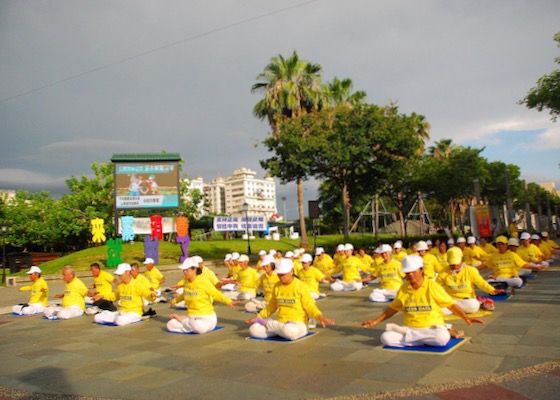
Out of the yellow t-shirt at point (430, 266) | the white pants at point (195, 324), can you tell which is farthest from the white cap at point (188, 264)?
the yellow t-shirt at point (430, 266)

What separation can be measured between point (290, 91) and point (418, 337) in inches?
A: 1080

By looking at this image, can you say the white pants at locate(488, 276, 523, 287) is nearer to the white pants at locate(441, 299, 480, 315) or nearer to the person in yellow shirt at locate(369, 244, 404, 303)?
the person in yellow shirt at locate(369, 244, 404, 303)

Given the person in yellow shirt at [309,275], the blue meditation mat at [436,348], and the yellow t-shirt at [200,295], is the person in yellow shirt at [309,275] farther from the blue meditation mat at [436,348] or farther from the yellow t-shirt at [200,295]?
the blue meditation mat at [436,348]

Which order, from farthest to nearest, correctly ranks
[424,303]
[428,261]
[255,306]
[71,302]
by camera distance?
[428,261] → [71,302] → [255,306] → [424,303]

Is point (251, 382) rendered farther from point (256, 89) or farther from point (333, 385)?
point (256, 89)

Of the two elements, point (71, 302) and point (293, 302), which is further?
point (71, 302)

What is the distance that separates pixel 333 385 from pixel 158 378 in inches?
92.0

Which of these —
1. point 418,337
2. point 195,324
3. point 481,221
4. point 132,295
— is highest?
point 481,221

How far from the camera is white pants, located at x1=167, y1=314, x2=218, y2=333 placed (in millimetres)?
9016

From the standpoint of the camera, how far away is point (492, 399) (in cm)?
471

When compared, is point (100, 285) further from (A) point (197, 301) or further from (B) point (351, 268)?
(B) point (351, 268)

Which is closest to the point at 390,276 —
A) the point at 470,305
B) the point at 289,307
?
the point at 470,305

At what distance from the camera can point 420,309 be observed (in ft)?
21.9

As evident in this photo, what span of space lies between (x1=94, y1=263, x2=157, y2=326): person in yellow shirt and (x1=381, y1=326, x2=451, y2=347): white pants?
5809 millimetres
